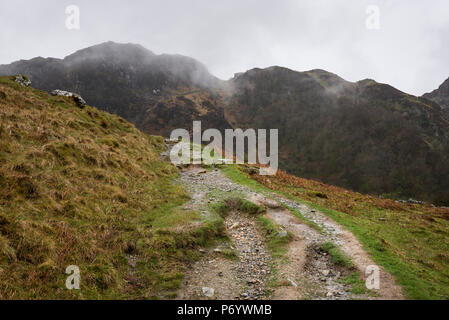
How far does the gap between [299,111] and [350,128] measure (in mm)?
36539

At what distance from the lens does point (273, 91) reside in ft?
589

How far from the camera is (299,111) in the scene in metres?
164

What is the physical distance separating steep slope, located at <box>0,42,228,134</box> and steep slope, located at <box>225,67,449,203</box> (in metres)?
35.4

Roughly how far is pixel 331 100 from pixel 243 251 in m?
178

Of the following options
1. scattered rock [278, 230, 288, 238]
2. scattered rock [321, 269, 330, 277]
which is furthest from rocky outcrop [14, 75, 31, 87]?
scattered rock [321, 269, 330, 277]

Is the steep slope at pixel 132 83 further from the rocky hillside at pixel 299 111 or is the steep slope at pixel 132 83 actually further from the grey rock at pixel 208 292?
the grey rock at pixel 208 292

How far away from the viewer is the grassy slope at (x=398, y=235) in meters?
8.30

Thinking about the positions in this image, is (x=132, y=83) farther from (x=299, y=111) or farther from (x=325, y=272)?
(x=325, y=272)

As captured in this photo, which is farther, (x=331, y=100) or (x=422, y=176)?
(x=331, y=100)

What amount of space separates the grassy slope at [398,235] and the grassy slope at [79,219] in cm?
758
